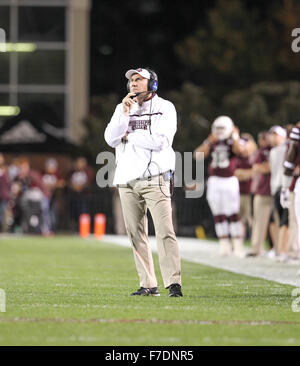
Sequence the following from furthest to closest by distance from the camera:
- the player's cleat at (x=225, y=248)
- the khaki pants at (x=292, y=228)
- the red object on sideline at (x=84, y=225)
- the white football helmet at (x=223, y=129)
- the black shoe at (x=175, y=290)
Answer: the red object on sideline at (x=84, y=225) → the player's cleat at (x=225, y=248) → the white football helmet at (x=223, y=129) → the khaki pants at (x=292, y=228) → the black shoe at (x=175, y=290)

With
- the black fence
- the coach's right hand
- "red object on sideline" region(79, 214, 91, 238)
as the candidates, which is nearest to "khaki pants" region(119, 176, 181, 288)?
the coach's right hand

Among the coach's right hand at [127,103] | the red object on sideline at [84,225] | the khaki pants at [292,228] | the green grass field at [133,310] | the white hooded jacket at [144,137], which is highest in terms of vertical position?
the coach's right hand at [127,103]

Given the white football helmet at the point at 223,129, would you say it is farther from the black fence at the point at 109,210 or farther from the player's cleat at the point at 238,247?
the black fence at the point at 109,210

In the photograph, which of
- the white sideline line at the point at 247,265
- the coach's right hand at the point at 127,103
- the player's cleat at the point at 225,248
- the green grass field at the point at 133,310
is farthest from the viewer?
the player's cleat at the point at 225,248

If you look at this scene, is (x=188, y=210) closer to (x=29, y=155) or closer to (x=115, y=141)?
(x=29, y=155)

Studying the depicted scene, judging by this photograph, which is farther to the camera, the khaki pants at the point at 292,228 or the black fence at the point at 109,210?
the black fence at the point at 109,210

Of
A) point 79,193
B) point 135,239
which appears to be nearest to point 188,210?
point 79,193

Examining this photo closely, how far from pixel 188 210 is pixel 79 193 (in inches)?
133

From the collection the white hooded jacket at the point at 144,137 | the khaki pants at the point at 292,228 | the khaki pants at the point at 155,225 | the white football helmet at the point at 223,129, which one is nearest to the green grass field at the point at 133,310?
the khaki pants at the point at 155,225

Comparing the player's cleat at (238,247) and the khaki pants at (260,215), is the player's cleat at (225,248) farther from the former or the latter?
the khaki pants at (260,215)

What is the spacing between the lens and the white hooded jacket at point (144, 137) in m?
10.5

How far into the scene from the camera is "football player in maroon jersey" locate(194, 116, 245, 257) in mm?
17562

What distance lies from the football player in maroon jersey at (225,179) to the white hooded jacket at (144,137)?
6.70 meters

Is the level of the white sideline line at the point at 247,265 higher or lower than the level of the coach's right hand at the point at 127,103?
lower
